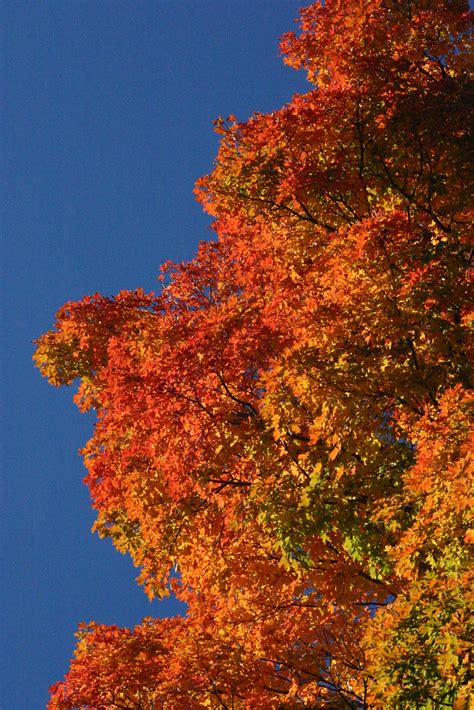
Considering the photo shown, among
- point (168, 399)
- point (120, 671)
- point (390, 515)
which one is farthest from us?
point (120, 671)

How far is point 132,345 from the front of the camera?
41.7 ft

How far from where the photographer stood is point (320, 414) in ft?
37.0

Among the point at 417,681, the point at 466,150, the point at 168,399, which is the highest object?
the point at 466,150

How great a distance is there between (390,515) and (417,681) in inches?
80.5

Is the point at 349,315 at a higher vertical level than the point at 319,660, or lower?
higher

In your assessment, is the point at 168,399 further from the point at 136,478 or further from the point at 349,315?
the point at 349,315

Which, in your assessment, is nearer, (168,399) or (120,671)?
(168,399)

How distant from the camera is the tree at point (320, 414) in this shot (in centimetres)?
933

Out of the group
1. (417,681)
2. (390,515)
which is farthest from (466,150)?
(417,681)

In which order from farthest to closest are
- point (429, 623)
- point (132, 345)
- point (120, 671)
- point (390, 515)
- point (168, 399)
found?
point (120, 671)
point (132, 345)
point (168, 399)
point (390, 515)
point (429, 623)

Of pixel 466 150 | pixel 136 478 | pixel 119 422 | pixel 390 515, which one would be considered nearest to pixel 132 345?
pixel 119 422

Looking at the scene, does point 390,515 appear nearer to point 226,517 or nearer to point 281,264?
point 226,517

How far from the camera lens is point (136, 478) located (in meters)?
13.1

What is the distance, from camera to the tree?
9.33 m
